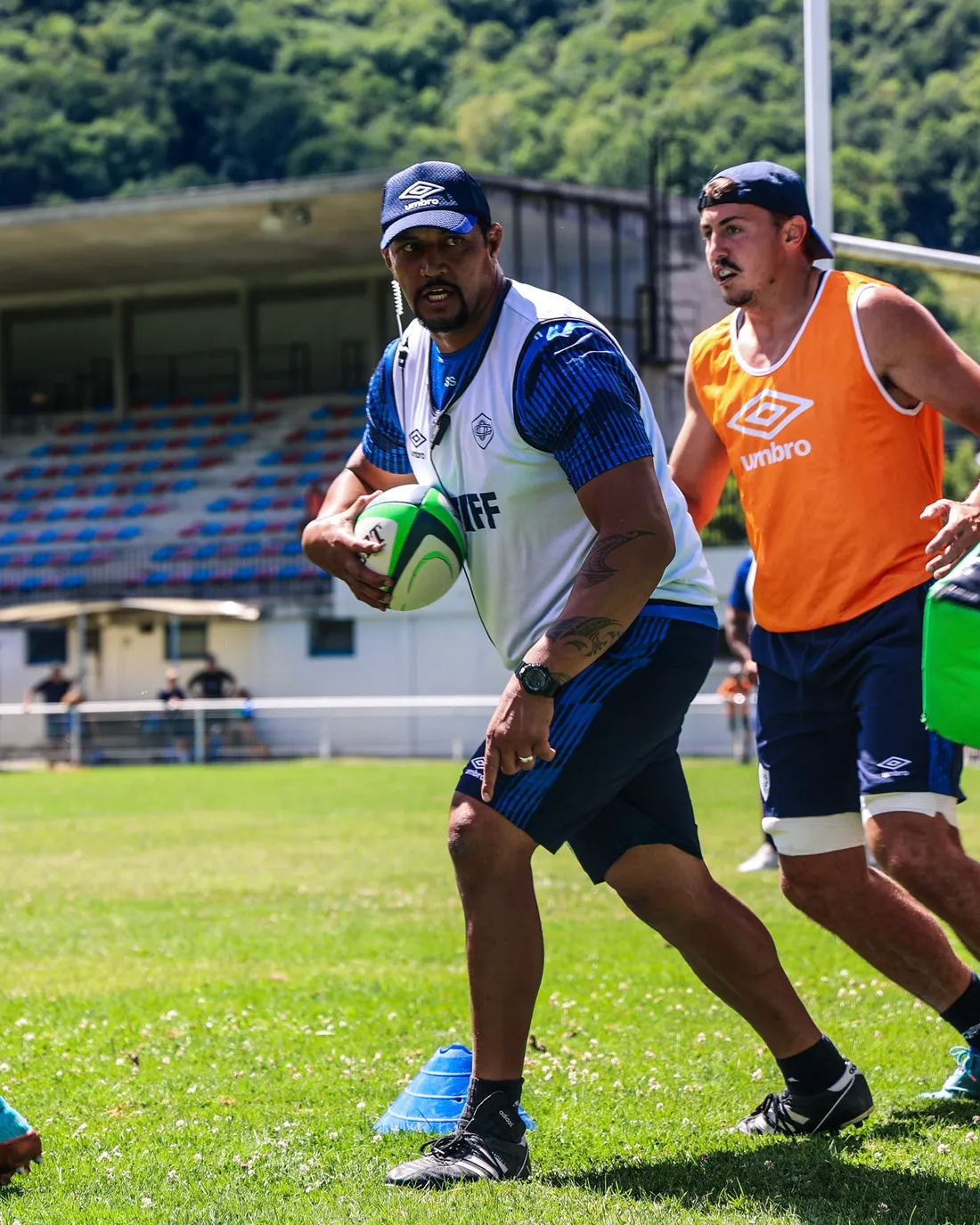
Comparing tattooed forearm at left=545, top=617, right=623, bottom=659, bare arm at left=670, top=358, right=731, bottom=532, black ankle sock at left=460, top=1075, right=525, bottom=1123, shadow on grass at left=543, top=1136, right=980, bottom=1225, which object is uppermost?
bare arm at left=670, top=358, right=731, bottom=532

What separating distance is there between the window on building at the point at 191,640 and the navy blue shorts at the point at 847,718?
104 feet

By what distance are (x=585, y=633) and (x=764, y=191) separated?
1678 millimetres

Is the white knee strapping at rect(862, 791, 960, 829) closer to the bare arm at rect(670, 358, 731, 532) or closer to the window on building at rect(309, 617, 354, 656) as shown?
the bare arm at rect(670, 358, 731, 532)

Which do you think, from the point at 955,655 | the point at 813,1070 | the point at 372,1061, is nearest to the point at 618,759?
the point at 955,655

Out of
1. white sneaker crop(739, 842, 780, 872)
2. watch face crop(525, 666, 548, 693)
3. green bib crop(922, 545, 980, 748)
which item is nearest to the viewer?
green bib crop(922, 545, 980, 748)

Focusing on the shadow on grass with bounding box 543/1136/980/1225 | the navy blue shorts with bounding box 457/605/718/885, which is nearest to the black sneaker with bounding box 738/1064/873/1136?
the shadow on grass with bounding box 543/1136/980/1225

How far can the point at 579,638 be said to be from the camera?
13.2ft

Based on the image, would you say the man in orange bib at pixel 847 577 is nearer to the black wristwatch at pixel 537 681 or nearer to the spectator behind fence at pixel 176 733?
the black wristwatch at pixel 537 681

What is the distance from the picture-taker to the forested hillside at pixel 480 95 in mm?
95812

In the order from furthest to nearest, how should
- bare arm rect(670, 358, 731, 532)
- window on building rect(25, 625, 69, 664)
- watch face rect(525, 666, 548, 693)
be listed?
window on building rect(25, 625, 69, 664) → bare arm rect(670, 358, 731, 532) → watch face rect(525, 666, 548, 693)

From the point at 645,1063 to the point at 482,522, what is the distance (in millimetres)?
2146

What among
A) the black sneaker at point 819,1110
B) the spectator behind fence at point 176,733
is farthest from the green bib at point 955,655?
the spectator behind fence at point 176,733

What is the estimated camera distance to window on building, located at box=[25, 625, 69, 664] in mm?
36438

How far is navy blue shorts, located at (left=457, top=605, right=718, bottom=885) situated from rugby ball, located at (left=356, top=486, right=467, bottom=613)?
1.48 feet
